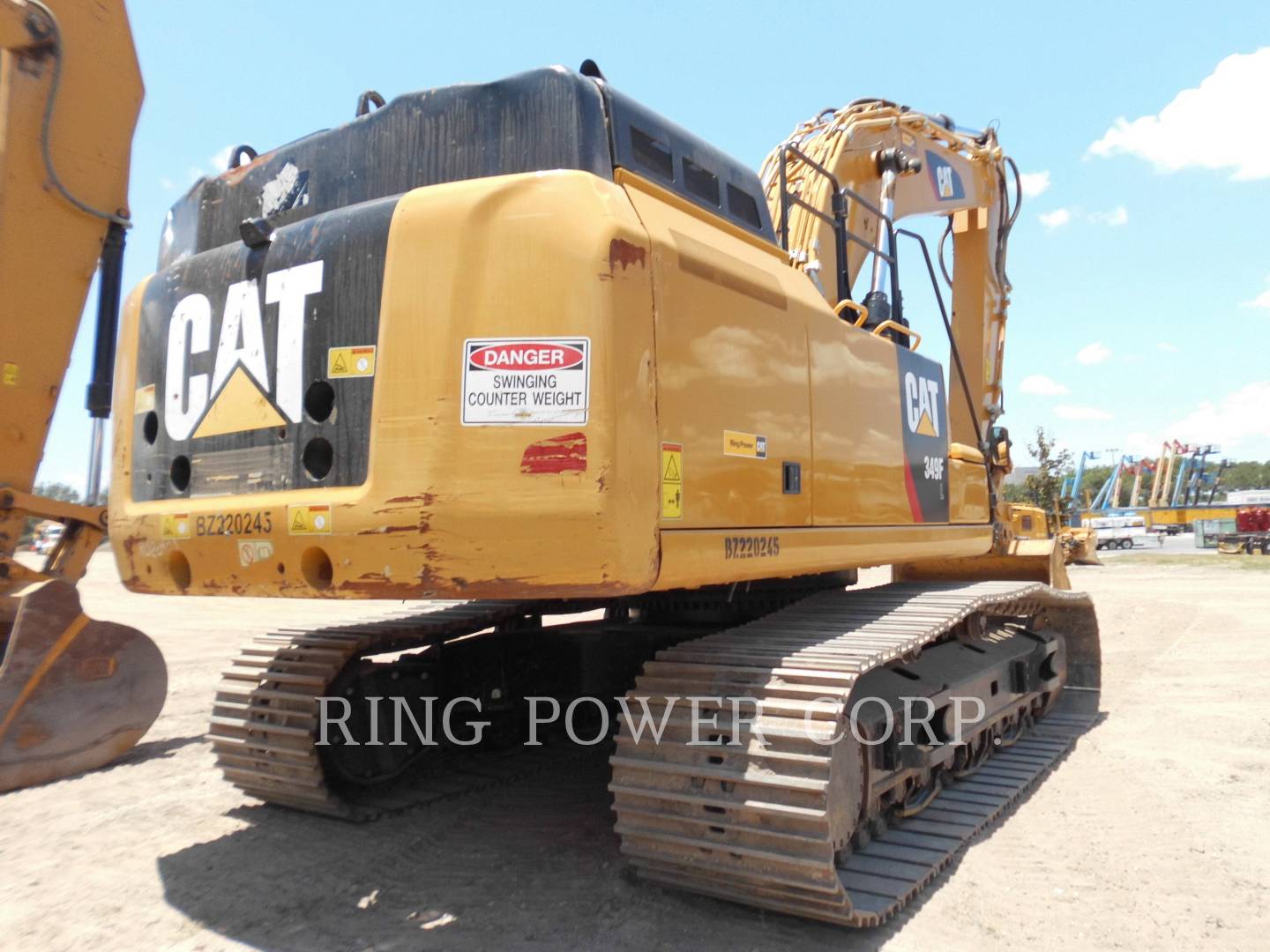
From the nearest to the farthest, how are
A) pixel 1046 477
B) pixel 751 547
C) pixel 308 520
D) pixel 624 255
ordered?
pixel 624 255
pixel 308 520
pixel 751 547
pixel 1046 477

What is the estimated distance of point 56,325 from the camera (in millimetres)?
5262

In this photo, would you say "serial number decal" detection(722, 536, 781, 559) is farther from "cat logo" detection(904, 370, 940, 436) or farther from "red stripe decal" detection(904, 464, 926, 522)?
"cat logo" detection(904, 370, 940, 436)

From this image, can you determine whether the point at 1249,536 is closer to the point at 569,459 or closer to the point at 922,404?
the point at 922,404

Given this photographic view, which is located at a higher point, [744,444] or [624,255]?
[624,255]

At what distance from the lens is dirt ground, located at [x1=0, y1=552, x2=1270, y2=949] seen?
3229 millimetres

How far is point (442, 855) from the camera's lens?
404cm

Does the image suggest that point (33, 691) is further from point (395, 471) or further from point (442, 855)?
point (395, 471)

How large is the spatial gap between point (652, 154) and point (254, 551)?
6.16ft

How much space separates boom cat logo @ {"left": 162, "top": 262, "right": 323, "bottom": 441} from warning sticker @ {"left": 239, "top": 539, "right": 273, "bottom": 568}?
387 millimetres

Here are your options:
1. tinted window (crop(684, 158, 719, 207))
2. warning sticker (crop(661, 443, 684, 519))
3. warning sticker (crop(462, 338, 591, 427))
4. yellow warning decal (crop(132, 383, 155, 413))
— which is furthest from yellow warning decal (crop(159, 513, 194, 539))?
tinted window (crop(684, 158, 719, 207))

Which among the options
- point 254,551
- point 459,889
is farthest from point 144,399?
point 459,889

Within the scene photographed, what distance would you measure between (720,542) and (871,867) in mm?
1356

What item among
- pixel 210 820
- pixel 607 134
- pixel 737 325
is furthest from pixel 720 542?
pixel 210 820

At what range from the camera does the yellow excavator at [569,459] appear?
2875 mm
